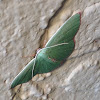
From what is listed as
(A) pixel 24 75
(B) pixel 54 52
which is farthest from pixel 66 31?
(A) pixel 24 75

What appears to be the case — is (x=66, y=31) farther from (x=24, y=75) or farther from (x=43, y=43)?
(x=24, y=75)

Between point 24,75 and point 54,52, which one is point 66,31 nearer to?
point 54,52

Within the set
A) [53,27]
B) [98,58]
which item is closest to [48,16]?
[53,27]

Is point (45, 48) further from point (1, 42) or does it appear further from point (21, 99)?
point (21, 99)
